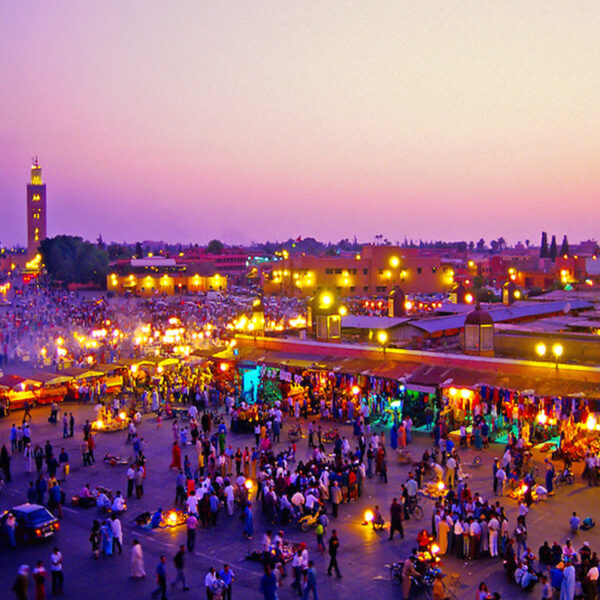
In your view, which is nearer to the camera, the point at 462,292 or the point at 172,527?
the point at 172,527

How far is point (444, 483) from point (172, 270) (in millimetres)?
90344

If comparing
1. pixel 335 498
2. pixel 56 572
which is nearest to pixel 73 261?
pixel 335 498

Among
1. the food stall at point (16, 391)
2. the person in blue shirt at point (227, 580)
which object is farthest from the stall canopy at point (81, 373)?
the person in blue shirt at point (227, 580)

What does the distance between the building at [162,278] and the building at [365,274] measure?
21084 millimetres

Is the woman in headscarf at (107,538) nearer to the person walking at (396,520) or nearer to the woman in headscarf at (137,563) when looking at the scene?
the woman in headscarf at (137,563)

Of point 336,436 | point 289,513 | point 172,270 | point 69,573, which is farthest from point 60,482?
point 172,270

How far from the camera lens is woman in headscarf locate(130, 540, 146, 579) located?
1212 centimetres

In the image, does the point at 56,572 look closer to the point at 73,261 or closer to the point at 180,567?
the point at 180,567

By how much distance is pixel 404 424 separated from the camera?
67.9 feet

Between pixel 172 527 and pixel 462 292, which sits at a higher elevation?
pixel 462 292

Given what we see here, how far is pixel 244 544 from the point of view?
45.4ft

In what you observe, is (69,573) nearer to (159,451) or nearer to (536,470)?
(159,451)

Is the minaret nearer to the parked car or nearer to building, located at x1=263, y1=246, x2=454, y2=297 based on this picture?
building, located at x1=263, y1=246, x2=454, y2=297

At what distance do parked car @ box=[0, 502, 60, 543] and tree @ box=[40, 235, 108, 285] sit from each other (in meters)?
92.8
